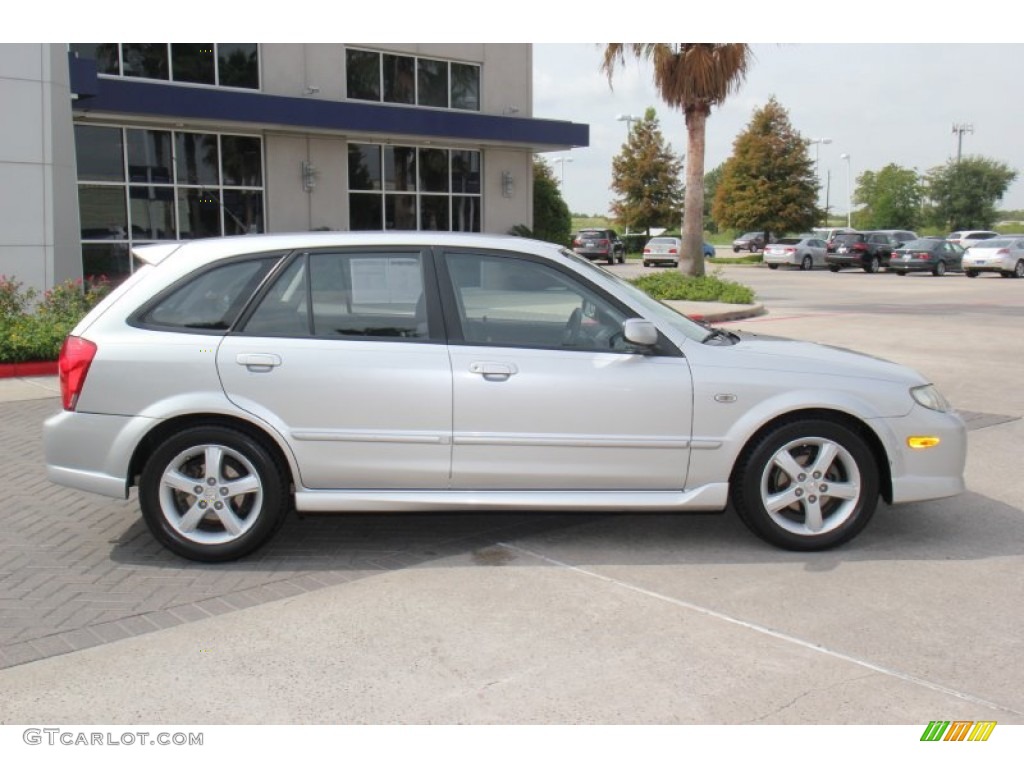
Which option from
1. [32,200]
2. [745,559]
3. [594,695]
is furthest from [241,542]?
[32,200]

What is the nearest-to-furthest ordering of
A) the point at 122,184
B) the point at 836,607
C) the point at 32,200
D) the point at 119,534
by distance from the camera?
1. the point at 836,607
2. the point at 119,534
3. the point at 32,200
4. the point at 122,184

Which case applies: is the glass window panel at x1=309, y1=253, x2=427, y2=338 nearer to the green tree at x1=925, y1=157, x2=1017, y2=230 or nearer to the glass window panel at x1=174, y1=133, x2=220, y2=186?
the glass window panel at x1=174, y1=133, x2=220, y2=186

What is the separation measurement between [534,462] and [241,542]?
156 cm

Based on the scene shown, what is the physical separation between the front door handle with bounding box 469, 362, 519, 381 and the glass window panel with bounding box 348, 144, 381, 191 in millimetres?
18301

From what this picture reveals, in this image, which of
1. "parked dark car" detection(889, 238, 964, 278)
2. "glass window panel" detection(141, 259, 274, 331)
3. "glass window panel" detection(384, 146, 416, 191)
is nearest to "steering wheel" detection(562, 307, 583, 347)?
"glass window panel" detection(141, 259, 274, 331)

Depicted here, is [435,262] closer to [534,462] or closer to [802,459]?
[534,462]

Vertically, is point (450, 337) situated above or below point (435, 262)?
below

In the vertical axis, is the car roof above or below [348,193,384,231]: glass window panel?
below

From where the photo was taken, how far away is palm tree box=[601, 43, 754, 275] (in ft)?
72.6

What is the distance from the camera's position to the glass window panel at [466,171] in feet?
79.7

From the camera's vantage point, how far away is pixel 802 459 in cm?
523

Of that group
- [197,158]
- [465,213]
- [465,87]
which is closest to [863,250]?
[465,213]

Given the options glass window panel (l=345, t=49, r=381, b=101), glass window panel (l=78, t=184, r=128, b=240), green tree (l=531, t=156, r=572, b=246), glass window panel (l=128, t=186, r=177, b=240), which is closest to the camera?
glass window panel (l=78, t=184, r=128, b=240)

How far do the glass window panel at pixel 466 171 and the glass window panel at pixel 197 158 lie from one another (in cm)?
604
